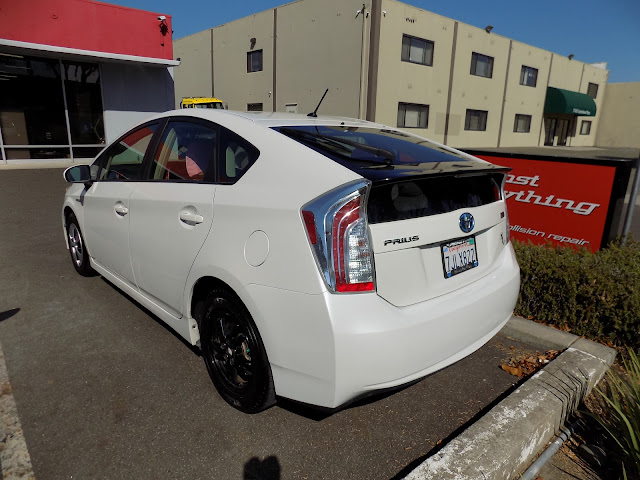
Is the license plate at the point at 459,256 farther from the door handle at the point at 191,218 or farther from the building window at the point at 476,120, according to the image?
the building window at the point at 476,120

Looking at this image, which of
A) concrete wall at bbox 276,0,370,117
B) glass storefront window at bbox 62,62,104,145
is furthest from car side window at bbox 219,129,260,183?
concrete wall at bbox 276,0,370,117

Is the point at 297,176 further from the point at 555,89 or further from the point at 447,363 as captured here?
the point at 555,89

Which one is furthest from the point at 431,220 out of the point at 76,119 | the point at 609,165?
the point at 76,119

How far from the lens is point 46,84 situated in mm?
13422

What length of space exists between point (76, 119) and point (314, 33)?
39.8 ft

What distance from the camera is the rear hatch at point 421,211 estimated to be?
198cm

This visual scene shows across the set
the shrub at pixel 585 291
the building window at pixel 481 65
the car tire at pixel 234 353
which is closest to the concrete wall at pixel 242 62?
the building window at pixel 481 65

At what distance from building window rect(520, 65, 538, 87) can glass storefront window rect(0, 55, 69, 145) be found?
26982 mm

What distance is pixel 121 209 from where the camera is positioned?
10.8 ft

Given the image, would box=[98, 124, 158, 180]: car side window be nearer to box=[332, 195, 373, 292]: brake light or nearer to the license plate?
box=[332, 195, 373, 292]: brake light

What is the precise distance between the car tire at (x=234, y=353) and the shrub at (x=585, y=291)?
247cm

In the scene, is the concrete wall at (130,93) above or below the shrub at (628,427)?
above

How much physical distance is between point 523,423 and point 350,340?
114cm

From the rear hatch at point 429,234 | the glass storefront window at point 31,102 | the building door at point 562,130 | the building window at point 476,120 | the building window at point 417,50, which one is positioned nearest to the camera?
the rear hatch at point 429,234
